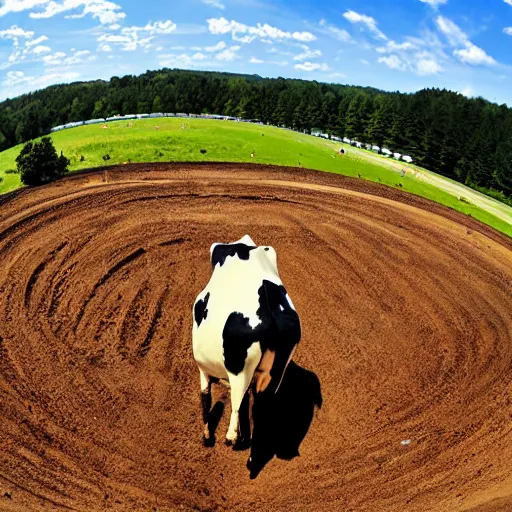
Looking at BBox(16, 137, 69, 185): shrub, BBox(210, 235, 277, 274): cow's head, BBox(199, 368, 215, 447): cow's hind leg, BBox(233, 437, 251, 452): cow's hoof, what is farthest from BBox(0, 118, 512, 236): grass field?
BBox(233, 437, 251, 452): cow's hoof

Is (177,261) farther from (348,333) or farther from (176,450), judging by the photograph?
(176,450)

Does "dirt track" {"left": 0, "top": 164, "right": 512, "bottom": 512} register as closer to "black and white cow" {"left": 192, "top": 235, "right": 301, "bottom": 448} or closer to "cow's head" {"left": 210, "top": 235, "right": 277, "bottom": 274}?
"black and white cow" {"left": 192, "top": 235, "right": 301, "bottom": 448}

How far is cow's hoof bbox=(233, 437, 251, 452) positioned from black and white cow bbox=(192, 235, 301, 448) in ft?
0.15

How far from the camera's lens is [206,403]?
13.1m

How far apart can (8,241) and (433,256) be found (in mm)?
24739

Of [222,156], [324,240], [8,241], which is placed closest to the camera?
[8,241]

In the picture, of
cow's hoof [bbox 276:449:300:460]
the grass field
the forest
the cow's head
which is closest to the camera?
cow's hoof [bbox 276:449:300:460]

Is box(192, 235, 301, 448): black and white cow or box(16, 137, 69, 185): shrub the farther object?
box(16, 137, 69, 185): shrub

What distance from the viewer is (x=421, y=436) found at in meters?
14.7

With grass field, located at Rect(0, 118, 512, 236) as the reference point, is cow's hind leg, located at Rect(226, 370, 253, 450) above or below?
below

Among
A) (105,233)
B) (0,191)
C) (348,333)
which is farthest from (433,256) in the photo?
(0,191)

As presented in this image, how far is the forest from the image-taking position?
69562 millimetres

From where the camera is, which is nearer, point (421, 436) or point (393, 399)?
point (421, 436)

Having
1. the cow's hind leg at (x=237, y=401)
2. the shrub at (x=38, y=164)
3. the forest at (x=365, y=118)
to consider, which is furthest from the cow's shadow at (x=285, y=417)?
the forest at (x=365, y=118)
